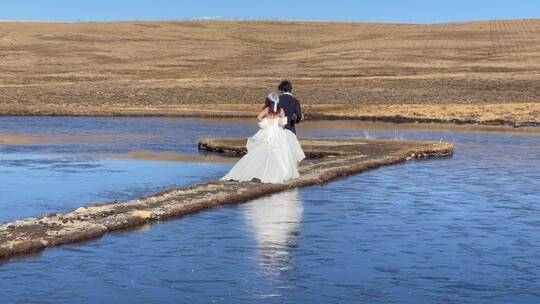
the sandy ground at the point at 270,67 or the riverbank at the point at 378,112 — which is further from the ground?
the sandy ground at the point at 270,67

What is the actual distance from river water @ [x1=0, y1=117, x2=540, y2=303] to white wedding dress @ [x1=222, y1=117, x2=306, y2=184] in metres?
0.79

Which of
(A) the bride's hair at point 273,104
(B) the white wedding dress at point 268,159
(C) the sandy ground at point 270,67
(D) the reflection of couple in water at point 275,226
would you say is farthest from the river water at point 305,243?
(C) the sandy ground at point 270,67

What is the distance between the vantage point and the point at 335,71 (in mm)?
86250

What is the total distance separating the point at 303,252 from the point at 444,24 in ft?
405

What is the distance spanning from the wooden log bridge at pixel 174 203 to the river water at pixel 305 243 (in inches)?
11.9

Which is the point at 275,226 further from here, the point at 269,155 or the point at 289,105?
the point at 289,105

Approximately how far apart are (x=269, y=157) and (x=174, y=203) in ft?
14.1

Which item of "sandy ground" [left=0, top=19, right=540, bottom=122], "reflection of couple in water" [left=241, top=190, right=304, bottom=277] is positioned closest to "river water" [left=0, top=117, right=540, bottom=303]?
"reflection of couple in water" [left=241, top=190, right=304, bottom=277]

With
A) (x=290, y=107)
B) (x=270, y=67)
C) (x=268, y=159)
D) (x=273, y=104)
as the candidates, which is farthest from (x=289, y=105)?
(x=270, y=67)

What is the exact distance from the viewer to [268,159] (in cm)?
2175

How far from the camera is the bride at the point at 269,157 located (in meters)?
21.7

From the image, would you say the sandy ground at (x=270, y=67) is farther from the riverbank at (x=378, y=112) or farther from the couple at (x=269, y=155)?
the couple at (x=269, y=155)

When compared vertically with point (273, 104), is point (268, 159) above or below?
below

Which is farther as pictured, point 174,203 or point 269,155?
point 269,155
